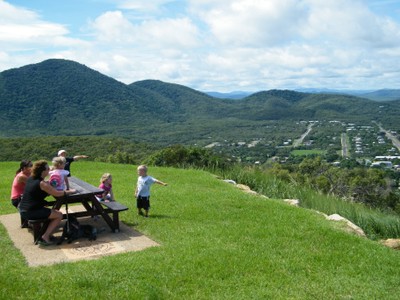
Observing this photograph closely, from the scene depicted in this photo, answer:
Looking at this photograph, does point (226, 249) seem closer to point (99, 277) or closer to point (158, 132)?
point (99, 277)

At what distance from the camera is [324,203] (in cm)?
1089

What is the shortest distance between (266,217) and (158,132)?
10006 cm

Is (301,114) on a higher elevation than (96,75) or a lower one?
lower

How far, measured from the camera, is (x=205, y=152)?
20922mm

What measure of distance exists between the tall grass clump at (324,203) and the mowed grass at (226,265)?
1069 mm

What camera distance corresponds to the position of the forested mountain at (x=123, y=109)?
331ft

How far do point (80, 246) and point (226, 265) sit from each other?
2.42 metres

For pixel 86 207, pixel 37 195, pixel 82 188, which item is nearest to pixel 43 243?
pixel 37 195

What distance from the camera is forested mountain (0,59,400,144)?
10100cm

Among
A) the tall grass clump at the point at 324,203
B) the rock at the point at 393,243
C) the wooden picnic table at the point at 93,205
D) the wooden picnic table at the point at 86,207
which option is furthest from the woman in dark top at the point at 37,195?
the tall grass clump at the point at 324,203

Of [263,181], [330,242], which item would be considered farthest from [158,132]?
[330,242]

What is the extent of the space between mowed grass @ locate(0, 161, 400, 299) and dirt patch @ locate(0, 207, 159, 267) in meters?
0.15

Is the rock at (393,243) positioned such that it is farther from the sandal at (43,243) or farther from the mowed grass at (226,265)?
the sandal at (43,243)

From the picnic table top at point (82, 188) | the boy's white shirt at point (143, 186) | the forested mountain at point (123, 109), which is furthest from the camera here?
the forested mountain at point (123, 109)
